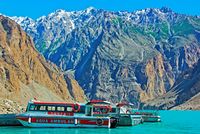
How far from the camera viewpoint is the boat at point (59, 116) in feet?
317

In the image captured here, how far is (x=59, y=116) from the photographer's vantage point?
96.9 meters

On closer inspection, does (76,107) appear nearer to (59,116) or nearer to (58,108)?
(58,108)

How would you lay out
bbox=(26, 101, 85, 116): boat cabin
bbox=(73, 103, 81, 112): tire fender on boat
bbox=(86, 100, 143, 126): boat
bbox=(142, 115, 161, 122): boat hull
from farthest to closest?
bbox=(142, 115, 161, 122): boat hull
bbox=(86, 100, 143, 126): boat
bbox=(73, 103, 81, 112): tire fender on boat
bbox=(26, 101, 85, 116): boat cabin

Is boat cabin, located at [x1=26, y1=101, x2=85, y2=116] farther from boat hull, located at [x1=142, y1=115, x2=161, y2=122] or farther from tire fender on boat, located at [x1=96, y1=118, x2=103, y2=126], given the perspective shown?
boat hull, located at [x1=142, y1=115, x2=161, y2=122]

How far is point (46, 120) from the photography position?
96312 millimetres

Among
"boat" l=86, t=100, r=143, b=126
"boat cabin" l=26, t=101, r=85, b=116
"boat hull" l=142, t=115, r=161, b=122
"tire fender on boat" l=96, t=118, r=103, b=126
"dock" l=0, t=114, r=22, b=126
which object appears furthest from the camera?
"boat hull" l=142, t=115, r=161, b=122

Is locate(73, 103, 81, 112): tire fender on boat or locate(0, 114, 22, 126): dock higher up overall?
locate(73, 103, 81, 112): tire fender on boat

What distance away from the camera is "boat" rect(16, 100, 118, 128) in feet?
317

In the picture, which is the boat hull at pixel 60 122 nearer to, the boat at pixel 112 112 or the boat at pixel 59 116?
the boat at pixel 59 116

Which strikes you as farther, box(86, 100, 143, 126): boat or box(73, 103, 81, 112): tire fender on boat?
box(86, 100, 143, 126): boat

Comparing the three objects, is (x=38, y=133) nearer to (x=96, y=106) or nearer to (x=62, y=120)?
(x=62, y=120)

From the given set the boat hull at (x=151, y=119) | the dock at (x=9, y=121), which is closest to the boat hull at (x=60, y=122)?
the dock at (x=9, y=121)

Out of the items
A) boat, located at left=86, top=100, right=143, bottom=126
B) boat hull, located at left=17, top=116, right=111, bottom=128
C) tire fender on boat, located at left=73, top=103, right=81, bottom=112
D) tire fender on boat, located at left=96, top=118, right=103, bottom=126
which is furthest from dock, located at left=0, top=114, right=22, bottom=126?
boat, located at left=86, top=100, right=143, bottom=126

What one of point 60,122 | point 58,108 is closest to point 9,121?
point 58,108
